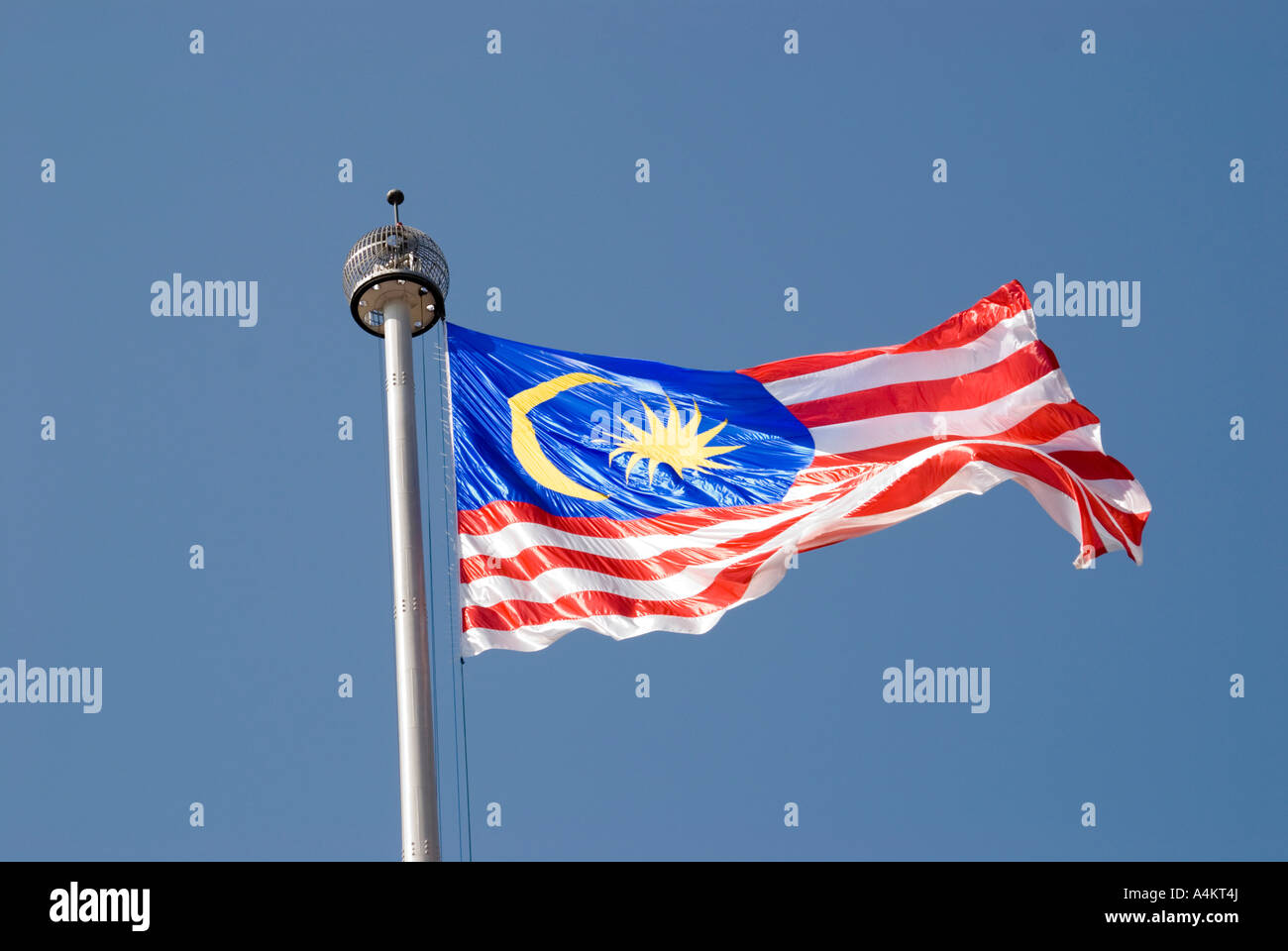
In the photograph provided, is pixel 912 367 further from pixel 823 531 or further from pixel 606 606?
pixel 606 606

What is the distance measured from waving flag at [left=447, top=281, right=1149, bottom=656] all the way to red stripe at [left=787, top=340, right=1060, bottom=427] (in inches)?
1.0

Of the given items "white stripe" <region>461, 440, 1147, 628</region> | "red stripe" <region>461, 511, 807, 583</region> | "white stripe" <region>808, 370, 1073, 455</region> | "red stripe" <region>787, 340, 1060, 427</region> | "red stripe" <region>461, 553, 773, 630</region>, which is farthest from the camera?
"red stripe" <region>787, 340, 1060, 427</region>

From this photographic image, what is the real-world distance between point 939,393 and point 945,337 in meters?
1.00

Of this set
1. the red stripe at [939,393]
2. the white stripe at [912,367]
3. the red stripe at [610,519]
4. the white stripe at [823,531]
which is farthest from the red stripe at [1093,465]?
the red stripe at [610,519]

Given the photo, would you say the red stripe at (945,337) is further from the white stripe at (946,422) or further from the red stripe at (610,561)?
the red stripe at (610,561)

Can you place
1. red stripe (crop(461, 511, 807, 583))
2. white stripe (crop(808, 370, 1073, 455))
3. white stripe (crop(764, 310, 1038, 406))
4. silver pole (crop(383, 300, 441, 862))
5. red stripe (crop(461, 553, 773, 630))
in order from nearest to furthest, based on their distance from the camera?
1. silver pole (crop(383, 300, 441, 862))
2. red stripe (crop(461, 553, 773, 630))
3. red stripe (crop(461, 511, 807, 583))
4. white stripe (crop(808, 370, 1073, 455))
5. white stripe (crop(764, 310, 1038, 406))

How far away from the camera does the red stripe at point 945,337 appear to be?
26375 mm

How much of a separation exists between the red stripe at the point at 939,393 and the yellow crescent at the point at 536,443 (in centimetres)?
352

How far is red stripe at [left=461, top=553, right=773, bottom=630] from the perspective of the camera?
883 inches

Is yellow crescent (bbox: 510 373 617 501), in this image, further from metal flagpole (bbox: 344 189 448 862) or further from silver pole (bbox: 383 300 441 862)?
silver pole (bbox: 383 300 441 862)

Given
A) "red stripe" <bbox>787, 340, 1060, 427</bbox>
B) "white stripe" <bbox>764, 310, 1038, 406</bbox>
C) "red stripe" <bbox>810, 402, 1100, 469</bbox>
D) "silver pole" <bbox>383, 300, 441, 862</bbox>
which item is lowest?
"silver pole" <bbox>383, 300, 441, 862</bbox>

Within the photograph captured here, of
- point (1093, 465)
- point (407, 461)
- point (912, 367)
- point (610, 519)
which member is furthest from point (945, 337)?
point (407, 461)

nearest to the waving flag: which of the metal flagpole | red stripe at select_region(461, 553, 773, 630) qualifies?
red stripe at select_region(461, 553, 773, 630)
